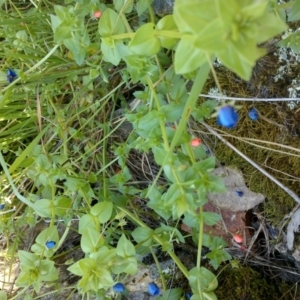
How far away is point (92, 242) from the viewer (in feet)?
3.43

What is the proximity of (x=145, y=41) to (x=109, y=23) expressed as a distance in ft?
0.58

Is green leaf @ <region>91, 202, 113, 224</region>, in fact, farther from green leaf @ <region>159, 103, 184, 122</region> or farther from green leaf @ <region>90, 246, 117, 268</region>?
green leaf @ <region>159, 103, 184, 122</region>

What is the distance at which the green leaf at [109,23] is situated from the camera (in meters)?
1.02

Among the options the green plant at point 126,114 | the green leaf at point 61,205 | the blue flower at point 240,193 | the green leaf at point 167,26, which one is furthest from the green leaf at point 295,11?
the green leaf at point 61,205

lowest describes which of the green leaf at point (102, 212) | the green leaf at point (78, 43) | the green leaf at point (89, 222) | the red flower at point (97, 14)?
the green leaf at point (89, 222)

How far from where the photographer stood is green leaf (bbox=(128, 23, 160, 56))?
34.5 inches

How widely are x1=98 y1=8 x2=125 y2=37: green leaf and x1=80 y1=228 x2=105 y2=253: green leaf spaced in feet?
1.38

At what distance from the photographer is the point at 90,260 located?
102cm

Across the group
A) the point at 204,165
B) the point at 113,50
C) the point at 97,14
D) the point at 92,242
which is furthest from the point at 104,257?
the point at 97,14

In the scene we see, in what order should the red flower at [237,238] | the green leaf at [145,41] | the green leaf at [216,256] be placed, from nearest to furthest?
1. the green leaf at [145,41]
2. the green leaf at [216,256]
3. the red flower at [237,238]

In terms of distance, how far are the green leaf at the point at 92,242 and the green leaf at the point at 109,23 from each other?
0.42 metres

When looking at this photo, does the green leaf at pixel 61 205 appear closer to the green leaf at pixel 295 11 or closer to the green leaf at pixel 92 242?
the green leaf at pixel 92 242

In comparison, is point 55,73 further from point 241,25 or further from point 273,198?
point 241,25

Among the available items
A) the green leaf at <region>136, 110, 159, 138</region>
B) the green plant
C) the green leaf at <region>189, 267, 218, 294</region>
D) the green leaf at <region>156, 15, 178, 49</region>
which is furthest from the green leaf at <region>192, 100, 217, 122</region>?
the green leaf at <region>189, 267, 218, 294</region>
